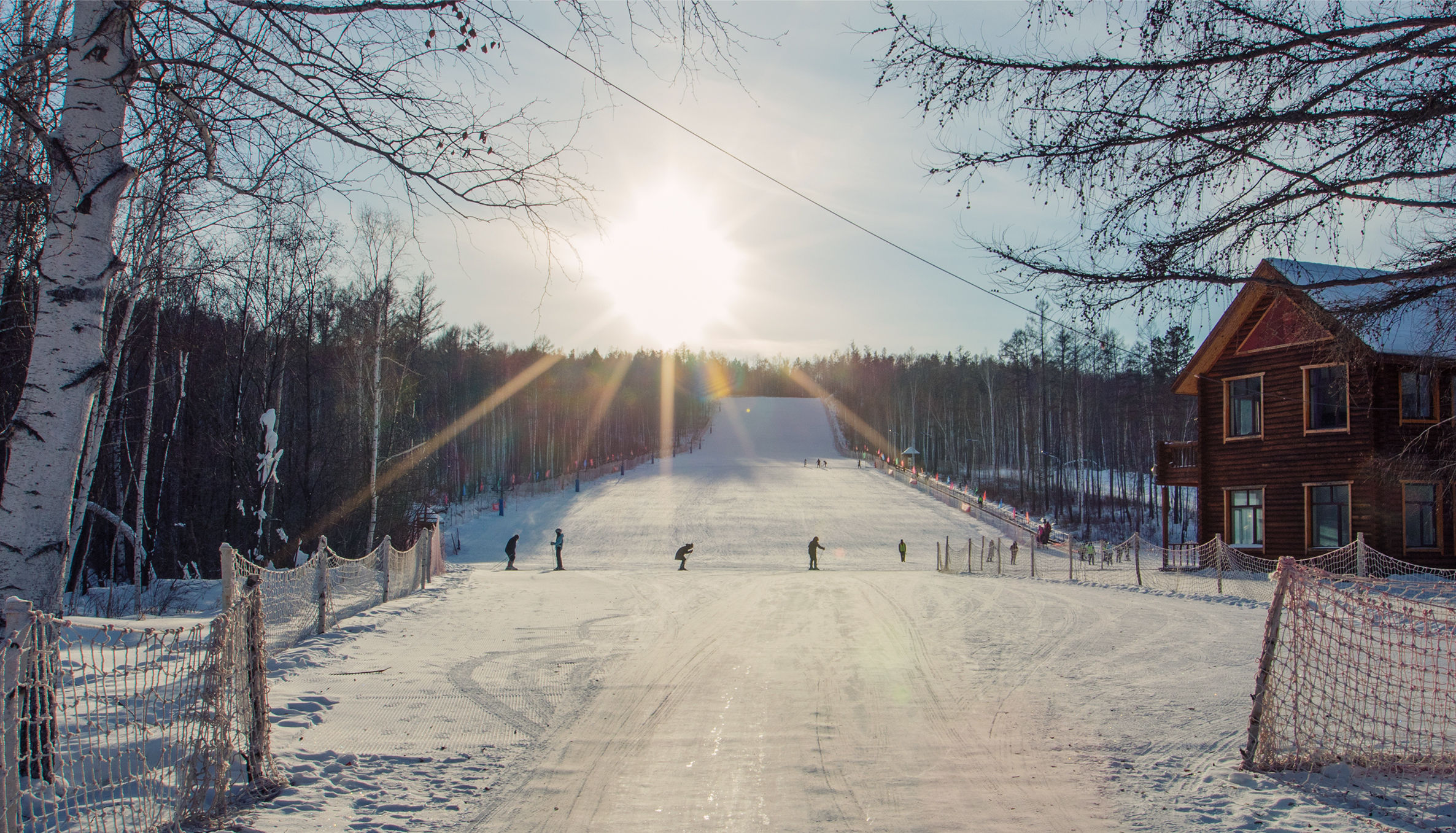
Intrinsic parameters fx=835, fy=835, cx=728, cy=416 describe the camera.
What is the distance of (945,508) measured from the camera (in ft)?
151

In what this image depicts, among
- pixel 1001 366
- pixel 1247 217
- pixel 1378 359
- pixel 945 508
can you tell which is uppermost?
pixel 1001 366

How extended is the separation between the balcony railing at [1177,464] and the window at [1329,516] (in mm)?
3725

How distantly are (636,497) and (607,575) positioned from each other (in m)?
25.7

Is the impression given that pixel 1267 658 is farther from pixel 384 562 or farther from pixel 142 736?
pixel 384 562

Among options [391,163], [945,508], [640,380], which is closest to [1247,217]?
[391,163]

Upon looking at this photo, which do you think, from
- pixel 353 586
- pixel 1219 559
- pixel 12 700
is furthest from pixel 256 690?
pixel 1219 559

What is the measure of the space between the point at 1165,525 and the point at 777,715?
82.9ft

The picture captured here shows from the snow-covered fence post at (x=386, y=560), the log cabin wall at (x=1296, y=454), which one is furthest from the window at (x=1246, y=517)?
the snow-covered fence post at (x=386, y=560)

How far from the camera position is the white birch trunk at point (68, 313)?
13.7 feet

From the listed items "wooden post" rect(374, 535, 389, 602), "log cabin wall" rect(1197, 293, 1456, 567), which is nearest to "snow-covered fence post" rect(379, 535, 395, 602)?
"wooden post" rect(374, 535, 389, 602)

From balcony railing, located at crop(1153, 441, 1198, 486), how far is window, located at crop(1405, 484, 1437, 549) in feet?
18.5

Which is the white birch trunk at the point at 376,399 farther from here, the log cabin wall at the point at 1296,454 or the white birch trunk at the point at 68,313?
the log cabin wall at the point at 1296,454

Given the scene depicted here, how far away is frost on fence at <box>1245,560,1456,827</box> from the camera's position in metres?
5.58

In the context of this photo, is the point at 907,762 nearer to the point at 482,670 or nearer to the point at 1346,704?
the point at 1346,704
